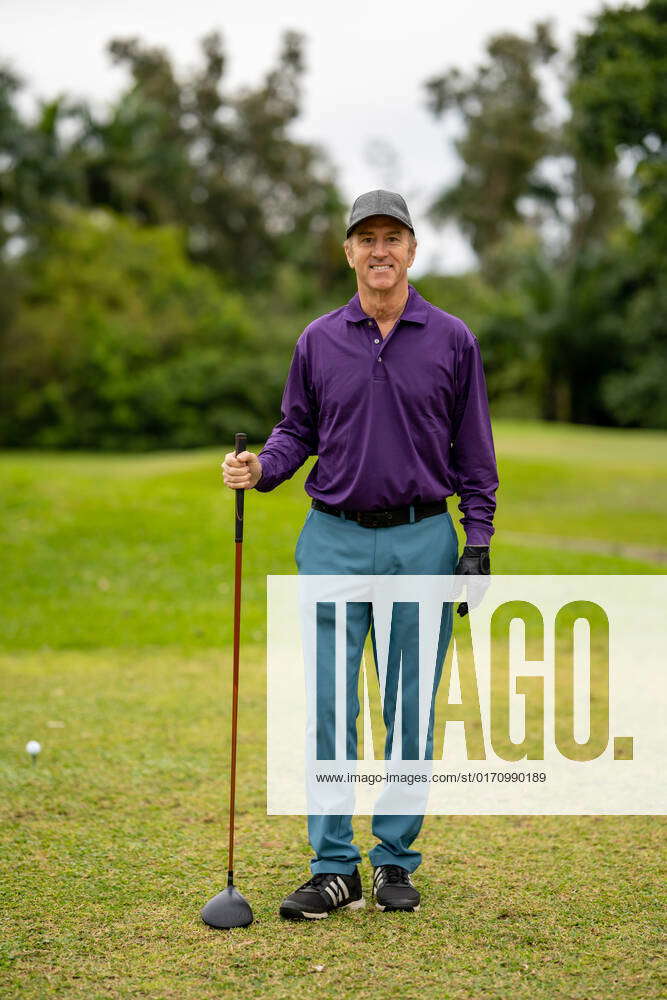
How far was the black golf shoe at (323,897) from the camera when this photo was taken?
3793 mm

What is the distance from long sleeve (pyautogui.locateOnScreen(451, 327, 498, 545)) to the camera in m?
3.99

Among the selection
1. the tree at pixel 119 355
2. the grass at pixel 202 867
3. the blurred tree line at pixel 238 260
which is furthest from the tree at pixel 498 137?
the grass at pixel 202 867

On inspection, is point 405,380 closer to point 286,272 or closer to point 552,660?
point 552,660

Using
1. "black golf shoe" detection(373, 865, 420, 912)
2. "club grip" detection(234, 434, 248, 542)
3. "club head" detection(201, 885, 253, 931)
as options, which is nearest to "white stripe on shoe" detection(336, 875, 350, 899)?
"black golf shoe" detection(373, 865, 420, 912)

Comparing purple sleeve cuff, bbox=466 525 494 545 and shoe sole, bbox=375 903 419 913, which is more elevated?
purple sleeve cuff, bbox=466 525 494 545

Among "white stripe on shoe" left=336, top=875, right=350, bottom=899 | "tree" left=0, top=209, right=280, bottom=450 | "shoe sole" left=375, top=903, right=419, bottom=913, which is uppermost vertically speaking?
"tree" left=0, top=209, right=280, bottom=450

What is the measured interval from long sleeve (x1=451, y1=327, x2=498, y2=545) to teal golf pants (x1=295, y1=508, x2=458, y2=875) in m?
0.10

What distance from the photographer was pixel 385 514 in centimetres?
391

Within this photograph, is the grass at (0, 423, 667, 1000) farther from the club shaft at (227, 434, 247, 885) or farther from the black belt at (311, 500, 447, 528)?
the black belt at (311, 500, 447, 528)

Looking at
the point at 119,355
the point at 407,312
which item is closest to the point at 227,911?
the point at 407,312

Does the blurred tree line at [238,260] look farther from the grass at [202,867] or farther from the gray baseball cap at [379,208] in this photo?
the gray baseball cap at [379,208]

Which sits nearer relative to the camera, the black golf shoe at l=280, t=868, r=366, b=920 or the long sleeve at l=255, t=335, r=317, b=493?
the black golf shoe at l=280, t=868, r=366, b=920

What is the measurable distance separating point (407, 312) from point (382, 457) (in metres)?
0.50

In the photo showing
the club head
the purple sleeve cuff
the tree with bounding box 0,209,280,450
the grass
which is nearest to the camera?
the grass
